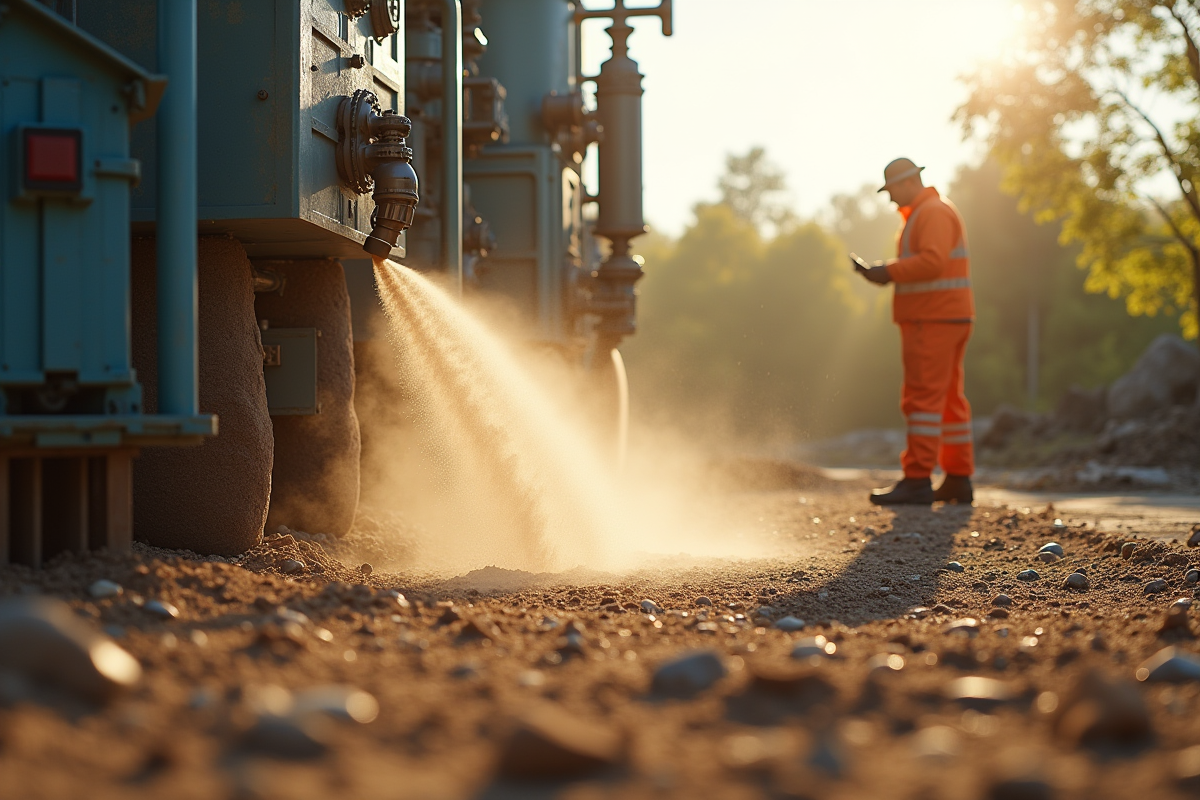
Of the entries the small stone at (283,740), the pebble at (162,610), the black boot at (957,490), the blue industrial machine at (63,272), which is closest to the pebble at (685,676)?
the small stone at (283,740)

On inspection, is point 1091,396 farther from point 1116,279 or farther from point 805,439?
point 805,439

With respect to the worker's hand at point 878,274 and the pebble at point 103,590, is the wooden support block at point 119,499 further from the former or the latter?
the worker's hand at point 878,274

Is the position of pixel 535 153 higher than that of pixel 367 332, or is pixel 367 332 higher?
pixel 535 153

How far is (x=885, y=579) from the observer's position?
16.2ft

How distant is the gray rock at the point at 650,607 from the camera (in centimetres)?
373

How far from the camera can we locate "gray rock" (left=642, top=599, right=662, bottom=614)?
147 inches

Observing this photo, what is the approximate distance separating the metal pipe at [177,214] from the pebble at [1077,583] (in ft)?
10.9

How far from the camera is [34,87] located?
10.7 ft

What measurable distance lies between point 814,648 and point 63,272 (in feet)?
7.20

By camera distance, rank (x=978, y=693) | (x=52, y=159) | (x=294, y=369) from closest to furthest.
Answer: (x=978, y=693)
(x=52, y=159)
(x=294, y=369)

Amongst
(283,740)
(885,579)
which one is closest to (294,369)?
(885,579)

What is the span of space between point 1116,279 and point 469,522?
14572 millimetres

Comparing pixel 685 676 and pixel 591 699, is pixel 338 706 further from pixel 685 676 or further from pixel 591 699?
pixel 685 676

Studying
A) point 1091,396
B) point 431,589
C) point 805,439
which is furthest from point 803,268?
point 431,589
